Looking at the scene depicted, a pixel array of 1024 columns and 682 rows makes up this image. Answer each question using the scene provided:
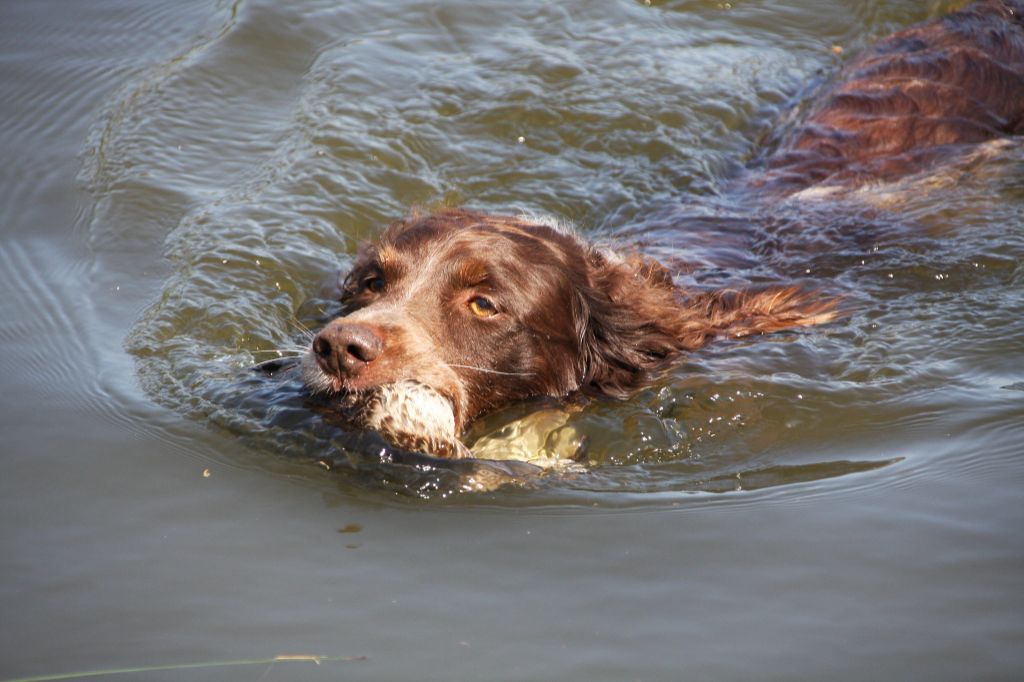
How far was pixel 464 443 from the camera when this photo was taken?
4914 millimetres

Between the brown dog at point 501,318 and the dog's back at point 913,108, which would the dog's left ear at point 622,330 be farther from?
the dog's back at point 913,108

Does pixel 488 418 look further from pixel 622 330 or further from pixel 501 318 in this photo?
pixel 622 330

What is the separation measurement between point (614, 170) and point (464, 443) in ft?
11.8

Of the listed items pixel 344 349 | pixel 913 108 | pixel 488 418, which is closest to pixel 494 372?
pixel 488 418

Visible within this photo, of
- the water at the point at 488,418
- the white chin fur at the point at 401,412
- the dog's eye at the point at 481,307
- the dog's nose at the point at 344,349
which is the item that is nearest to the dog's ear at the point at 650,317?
the water at the point at 488,418

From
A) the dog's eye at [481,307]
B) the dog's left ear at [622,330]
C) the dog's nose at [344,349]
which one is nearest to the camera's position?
the dog's nose at [344,349]

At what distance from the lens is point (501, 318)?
5.16 m

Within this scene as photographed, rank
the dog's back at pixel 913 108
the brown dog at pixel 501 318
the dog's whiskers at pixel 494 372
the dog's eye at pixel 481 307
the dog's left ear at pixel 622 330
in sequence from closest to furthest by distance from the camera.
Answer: the brown dog at pixel 501 318 < the dog's whiskers at pixel 494 372 < the dog's eye at pixel 481 307 < the dog's left ear at pixel 622 330 < the dog's back at pixel 913 108

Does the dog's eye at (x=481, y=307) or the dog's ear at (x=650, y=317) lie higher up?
the dog's eye at (x=481, y=307)

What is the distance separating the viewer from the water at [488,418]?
3.57 meters

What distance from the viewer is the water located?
3.57 m

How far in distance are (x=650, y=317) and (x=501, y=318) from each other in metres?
0.90

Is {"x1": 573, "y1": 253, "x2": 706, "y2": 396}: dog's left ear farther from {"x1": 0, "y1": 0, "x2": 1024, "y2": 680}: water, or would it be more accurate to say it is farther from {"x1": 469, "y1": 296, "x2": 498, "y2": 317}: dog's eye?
{"x1": 469, "y1": 296, "x2": 498, "y2": 317}: dog's eye

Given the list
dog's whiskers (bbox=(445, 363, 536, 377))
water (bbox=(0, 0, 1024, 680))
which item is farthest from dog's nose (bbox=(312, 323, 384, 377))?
dog's whiskers (bbox=(445, 363, 536, 377))
